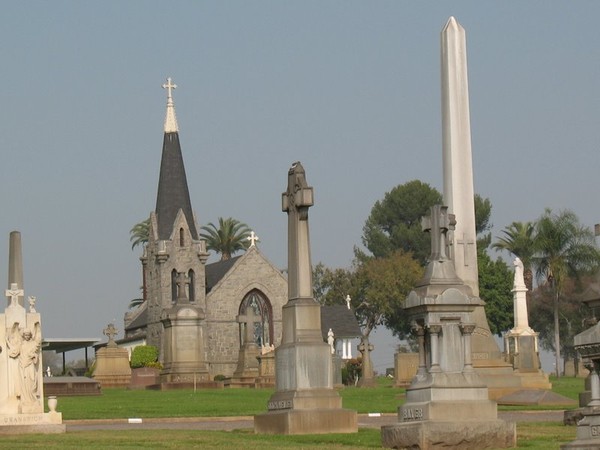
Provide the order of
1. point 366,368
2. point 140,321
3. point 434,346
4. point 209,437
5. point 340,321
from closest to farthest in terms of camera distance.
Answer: point 434,346 < point 209,437 < point 366,368 < point 140,321 < point 340,321

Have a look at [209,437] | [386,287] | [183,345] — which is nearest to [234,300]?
[386,287]

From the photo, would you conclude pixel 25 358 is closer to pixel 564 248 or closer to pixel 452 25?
pixel 452 25

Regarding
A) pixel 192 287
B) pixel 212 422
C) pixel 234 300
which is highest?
pixel 192 287

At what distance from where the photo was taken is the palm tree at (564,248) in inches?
2758

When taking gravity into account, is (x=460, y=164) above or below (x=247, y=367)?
above

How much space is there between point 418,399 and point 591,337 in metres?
5.27

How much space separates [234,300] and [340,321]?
1201 centimetres

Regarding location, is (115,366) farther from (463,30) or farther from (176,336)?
(463,30)

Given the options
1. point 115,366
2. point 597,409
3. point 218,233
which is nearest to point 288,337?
point 597,409

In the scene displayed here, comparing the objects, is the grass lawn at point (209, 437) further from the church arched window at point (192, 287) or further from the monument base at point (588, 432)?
the church arched window at point (192, 287)

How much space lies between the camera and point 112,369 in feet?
180

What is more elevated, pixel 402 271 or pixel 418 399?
pixel 402 271

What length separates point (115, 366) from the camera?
5512 cm

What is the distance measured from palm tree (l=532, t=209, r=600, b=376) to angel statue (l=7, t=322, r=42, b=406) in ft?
156
